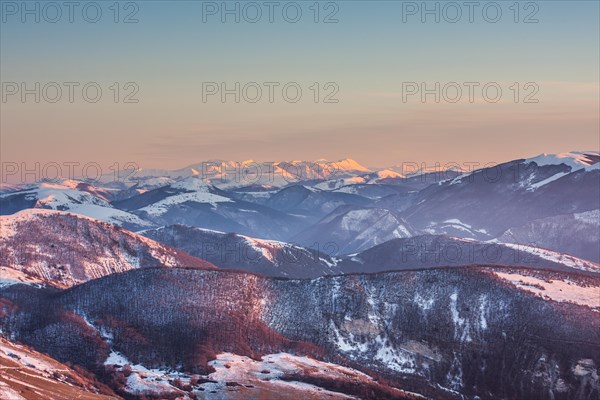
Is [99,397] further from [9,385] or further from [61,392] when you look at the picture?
[9,385]

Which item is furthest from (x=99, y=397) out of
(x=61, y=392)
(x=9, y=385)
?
(x=9, y=385)

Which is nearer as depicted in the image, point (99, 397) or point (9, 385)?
point (9, 385)
